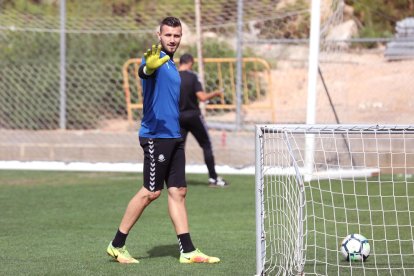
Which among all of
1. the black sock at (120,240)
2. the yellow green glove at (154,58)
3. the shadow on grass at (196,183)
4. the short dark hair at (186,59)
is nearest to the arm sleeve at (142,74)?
the yellow green glove at (154,58)

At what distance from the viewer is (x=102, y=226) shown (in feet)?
34.3

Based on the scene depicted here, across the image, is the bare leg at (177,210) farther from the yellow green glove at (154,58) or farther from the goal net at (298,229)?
the yellow green glove at (154,58)

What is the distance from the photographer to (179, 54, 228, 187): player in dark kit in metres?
13.8

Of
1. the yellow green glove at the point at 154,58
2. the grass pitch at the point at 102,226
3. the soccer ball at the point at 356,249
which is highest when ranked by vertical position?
the yellow green glove at the point at 154,58

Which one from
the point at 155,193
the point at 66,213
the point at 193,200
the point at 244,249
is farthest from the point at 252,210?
Result: the point at 155,193

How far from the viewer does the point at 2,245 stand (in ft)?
29.8

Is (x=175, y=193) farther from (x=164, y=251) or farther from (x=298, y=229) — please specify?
(x=298, y=229)

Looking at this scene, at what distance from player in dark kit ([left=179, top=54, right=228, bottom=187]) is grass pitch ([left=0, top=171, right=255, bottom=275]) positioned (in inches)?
15.4

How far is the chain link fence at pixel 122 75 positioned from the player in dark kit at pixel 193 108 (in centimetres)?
289

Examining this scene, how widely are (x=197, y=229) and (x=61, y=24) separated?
8.47 m

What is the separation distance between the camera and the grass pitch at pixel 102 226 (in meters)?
7.97

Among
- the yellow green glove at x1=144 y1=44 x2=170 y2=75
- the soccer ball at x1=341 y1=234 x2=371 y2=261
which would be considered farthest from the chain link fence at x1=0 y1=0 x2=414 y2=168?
the yellow green glove at x1=144 y1=44 x2=170 y2=75

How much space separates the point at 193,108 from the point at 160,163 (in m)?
6.00

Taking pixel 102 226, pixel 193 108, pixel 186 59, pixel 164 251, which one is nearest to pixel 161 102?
pixel 164 251
